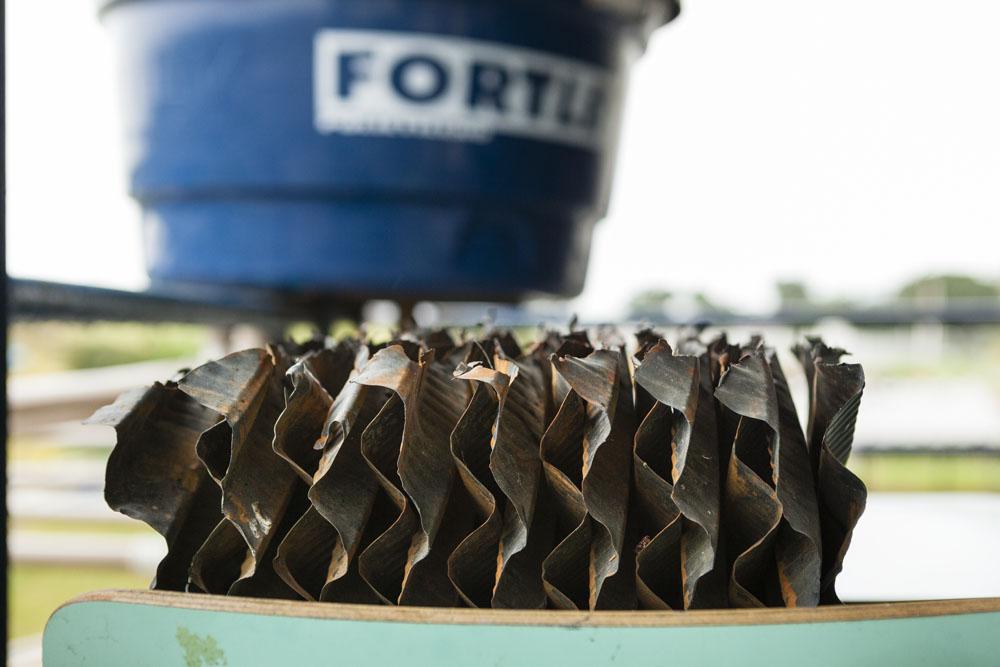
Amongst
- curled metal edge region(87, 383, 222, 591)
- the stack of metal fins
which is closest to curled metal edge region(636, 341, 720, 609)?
the stack of metal fins

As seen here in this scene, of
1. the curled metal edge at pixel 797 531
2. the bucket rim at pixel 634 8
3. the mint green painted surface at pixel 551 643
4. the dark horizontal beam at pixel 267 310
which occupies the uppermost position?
the bucket rim at pixel 634 8

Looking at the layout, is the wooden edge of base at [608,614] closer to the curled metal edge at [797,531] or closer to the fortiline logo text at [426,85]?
the curled metal edge at [797,531]

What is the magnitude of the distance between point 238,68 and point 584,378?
0.39 m

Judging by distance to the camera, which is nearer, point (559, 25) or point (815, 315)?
point (559, 25)

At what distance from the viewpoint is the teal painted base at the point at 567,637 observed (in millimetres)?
188

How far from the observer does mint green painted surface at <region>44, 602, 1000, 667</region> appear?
188mm

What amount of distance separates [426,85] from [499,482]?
A: 362 millimetres

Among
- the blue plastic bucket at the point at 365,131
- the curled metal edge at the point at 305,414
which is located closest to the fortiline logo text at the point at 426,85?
the blue plastic bucket at the point at 365,131

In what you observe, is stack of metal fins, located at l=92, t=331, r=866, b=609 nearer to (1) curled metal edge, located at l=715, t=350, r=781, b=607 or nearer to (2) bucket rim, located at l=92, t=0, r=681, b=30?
(1) curled metal edge, located at l=715, t=350, r=781, b=607

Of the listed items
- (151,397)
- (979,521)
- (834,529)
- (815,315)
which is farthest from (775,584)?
(815,315)

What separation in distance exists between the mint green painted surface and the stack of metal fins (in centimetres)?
2

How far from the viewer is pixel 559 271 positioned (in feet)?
2.08

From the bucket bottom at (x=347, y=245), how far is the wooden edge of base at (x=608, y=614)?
37 cm

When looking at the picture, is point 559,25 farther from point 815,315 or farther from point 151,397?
point 815,315
